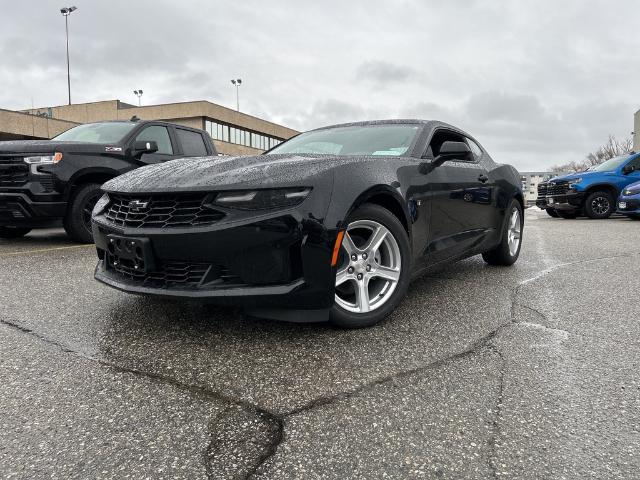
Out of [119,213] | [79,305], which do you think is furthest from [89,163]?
[119,213]

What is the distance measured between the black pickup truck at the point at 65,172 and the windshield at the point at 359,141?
2964mm

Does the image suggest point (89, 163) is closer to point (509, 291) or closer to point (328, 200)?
point (328, 200)

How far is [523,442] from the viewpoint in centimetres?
172

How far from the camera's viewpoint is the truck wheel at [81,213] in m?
6.10

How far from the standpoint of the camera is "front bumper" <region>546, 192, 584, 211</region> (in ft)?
44.8

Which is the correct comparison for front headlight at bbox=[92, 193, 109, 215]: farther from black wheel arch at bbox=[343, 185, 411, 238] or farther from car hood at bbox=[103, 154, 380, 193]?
black wheel arch at bbox=[343, 185, 411, 238]

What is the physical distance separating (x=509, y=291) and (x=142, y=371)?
295cm

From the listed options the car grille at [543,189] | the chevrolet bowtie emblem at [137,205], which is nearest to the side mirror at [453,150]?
the chevrolet bowtie emblem at [137,205]

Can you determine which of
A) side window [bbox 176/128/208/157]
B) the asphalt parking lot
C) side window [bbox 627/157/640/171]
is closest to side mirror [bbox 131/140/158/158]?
side window [bbox 176/128/208/157]

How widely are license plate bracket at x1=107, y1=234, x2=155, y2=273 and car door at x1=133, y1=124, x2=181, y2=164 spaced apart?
4350 millimetres

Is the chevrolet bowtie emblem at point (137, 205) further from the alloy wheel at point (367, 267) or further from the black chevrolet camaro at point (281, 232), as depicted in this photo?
the alloy wheel at point (367, 267)

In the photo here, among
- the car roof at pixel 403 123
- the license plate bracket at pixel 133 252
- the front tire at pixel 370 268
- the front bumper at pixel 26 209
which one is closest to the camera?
the license plate bracket at pixel 133 252

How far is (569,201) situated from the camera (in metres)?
13.7

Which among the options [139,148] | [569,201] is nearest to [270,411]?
[139,148]
